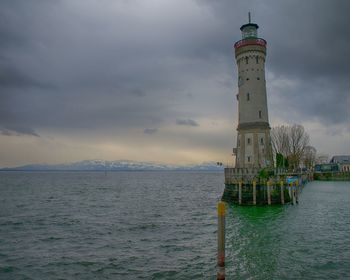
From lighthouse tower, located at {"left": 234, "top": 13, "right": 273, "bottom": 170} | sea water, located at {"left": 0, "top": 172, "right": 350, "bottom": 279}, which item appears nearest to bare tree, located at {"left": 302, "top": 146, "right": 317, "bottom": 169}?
lighthouse tower, located at {"left": 234, "top": 13, "right": 273, "bottom": 170}

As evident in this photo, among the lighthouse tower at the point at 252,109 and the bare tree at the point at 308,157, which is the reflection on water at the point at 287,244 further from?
the bare tree at the point at 308,157

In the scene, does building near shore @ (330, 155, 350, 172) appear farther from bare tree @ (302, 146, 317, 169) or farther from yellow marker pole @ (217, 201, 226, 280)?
yellow marker pole @ (217, 201, 226, 280)

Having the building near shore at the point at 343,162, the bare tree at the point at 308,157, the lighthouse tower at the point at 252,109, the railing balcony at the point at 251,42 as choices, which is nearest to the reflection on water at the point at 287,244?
the lighthouse tower at the point at 252,109

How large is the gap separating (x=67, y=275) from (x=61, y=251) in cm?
513

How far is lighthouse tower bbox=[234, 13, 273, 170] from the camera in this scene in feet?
143

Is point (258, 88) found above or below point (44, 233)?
above

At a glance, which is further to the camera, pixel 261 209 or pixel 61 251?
pixel 261 209

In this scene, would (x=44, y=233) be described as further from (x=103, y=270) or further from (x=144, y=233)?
(x=103, y=270)

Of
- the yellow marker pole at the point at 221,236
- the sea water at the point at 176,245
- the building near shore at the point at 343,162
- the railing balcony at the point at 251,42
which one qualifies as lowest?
the sea water at the point at 176,245

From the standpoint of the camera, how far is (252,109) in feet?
143

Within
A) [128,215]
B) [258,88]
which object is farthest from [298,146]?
[128,215]

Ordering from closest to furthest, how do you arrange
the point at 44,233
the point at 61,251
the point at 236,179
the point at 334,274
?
the point at 334,274 < the point at 61,251 < the point at 44,233 < the point at 236,179

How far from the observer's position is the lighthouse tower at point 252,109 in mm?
43438

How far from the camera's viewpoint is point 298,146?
92625mm
